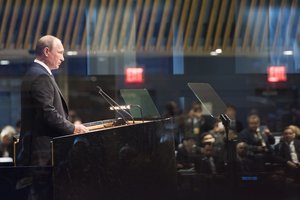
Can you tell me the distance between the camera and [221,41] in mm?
6195

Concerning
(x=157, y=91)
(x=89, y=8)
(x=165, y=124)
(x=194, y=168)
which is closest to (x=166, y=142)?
(x=165, y=124)

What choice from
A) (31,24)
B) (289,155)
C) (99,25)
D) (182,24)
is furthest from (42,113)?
(289,155)

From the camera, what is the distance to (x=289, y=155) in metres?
5.87

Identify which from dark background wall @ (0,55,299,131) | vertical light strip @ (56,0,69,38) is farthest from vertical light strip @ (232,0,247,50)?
vertical light strip @ (56,0,69,38)

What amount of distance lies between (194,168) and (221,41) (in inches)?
57.1

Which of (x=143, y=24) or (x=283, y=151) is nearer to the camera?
(x=283, y=151)

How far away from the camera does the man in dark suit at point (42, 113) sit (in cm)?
321

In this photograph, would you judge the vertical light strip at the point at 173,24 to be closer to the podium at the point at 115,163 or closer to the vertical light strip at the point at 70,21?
the vertical light strip at the point at 70,21

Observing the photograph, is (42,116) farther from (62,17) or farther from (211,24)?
(211,24)

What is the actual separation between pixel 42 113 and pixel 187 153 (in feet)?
8.79

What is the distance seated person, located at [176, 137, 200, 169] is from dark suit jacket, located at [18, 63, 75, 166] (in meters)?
Result: 2.22

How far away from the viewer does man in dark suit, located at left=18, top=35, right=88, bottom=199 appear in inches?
126

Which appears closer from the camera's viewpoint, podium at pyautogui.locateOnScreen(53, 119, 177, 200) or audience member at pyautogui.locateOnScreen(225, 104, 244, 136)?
podium at pyautogui.locateOnScreen(53, 119, 177, 200)

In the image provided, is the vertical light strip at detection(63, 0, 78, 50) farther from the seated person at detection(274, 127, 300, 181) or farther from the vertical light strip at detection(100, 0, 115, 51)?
the seated person at detection(274, 127, 300, 181)
